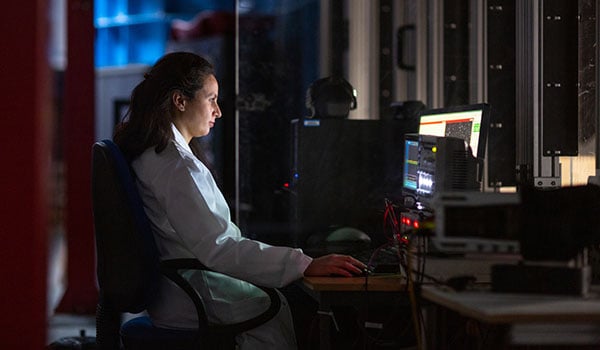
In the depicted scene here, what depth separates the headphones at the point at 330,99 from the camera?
3.71 meters

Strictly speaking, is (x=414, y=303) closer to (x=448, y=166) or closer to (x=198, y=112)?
(x=448, y=166)

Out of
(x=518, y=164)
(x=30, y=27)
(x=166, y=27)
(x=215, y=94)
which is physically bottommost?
(x=518, y=164)

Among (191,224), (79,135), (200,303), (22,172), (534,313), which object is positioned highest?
(79,135)

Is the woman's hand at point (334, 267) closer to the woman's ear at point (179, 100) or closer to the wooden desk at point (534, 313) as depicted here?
the wooden desk at point (534, 313)

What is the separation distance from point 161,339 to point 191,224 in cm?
34

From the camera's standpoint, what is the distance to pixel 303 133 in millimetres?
3627

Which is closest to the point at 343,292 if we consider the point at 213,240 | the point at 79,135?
the point at 213,240

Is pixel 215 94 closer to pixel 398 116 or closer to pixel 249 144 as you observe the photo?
pixel 398 116

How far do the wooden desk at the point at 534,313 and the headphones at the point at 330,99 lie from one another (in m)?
1.82

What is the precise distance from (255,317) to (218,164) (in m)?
4.24

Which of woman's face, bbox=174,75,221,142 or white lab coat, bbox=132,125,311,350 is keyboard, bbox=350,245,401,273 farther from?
woman's face, bbox=174,75,221,142

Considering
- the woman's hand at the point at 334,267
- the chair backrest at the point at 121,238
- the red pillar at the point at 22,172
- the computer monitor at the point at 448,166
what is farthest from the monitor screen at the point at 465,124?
the red pillar at the point at 22,172

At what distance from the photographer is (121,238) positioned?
2369mm

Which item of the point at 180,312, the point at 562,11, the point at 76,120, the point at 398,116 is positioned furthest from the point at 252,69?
the point at 180,312
